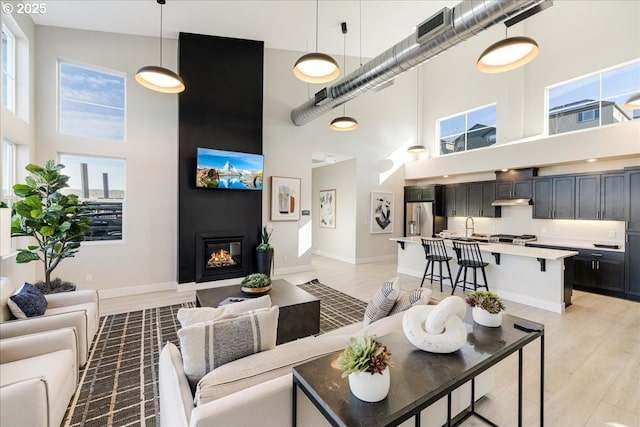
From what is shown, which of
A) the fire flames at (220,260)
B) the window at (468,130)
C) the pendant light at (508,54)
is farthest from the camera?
the window at (468,130)

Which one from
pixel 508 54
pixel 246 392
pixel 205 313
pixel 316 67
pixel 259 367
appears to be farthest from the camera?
pixel 316 67

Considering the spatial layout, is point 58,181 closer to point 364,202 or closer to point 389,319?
point 389,319

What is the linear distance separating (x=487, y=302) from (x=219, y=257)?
5.02 meters

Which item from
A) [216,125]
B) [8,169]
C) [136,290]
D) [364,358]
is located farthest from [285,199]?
[364,358]

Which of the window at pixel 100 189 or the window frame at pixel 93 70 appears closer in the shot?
the window frame at pixel 93 70

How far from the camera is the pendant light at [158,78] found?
11.6 feet

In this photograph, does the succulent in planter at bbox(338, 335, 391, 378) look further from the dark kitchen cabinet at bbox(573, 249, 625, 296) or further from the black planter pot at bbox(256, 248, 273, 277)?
the dark kitchen cabinet at bbox(573, 249, 625, 296)

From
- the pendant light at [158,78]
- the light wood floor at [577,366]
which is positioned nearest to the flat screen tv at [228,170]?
the pendant light at [158,78]

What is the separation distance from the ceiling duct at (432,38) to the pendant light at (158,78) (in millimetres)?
2867

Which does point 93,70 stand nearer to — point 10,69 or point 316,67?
point 10,69

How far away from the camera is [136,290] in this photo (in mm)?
5176

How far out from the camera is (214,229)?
5.69 meters

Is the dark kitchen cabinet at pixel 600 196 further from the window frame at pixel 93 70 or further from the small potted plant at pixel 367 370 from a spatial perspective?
the window frame at pixel 93 70

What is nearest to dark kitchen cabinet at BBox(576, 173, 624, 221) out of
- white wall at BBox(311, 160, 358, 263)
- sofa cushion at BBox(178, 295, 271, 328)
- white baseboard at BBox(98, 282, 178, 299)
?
white wall at BBox(311, 160, 358, 263)
